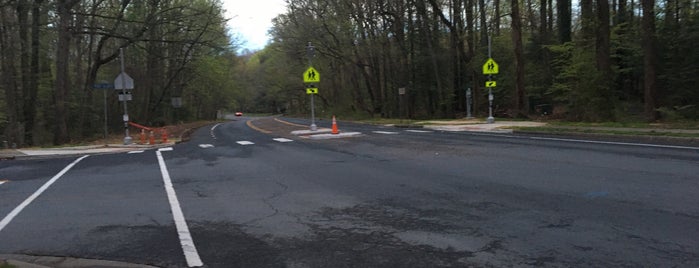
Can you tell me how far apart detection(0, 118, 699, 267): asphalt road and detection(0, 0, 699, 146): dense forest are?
9052mm

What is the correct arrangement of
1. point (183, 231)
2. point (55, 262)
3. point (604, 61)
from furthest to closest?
point (604, 61), point (183, 231), point (55, 262)

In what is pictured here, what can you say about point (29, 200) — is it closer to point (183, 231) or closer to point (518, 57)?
point (183, 231)

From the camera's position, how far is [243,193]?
937cm

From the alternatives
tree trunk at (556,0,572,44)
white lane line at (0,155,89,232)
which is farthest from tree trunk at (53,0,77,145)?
tree trunk at (556,0,572,44)

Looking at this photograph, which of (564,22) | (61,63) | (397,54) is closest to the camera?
(61,63)

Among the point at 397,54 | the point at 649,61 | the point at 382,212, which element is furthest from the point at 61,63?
the point at 397,54

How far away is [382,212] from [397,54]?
38.7 m

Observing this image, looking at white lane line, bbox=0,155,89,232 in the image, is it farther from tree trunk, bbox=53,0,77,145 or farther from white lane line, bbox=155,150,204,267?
tree trunk, bbox=53,0,77,145

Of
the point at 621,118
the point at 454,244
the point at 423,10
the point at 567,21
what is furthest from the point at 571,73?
the point at 454,244

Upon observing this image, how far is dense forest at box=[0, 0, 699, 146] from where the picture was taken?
2448cm

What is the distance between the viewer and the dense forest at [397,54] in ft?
80.3

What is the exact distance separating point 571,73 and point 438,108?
64.5 ft

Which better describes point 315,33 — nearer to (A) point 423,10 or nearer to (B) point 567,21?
(A) point 423,10

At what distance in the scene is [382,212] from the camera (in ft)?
23.9
